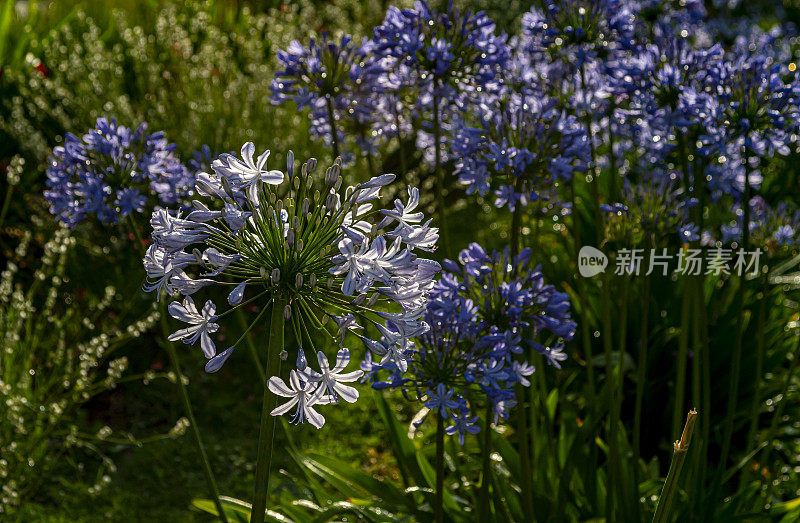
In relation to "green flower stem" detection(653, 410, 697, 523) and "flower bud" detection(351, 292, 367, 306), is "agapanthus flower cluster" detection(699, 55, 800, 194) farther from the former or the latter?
"flower bud" detection(351, 292, 367, 306)

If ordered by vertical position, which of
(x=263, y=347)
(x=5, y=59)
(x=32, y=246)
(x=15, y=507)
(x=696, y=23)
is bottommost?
(x=15, y=507)

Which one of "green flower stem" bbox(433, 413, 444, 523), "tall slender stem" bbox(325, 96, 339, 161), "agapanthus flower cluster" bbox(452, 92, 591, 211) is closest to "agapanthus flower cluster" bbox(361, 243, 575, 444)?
"green flower stem" bbox(433, 413, 444, 523)

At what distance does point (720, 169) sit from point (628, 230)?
1.22 meters

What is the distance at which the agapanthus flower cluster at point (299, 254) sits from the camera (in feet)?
4.65

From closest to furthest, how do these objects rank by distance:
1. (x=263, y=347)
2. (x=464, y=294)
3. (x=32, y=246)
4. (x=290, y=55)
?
(x=464, y=294)
(x=290, y=55)
(x=263, y=347)
(x=32, y=246)

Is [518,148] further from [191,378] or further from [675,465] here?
[191,378]

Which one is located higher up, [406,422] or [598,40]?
[598,40]

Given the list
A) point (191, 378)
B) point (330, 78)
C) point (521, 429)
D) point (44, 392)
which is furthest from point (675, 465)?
point (191, 378)

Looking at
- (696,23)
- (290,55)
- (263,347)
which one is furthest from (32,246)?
(696,23)

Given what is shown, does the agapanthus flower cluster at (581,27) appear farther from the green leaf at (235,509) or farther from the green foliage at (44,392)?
the green foliage at (44,392)

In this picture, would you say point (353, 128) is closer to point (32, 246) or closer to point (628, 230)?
point (628, 230)

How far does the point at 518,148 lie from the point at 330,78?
2.60 feet

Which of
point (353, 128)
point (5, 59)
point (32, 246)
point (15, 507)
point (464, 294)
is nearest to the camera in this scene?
point (464, 294)

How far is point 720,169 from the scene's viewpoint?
346 centimetres
